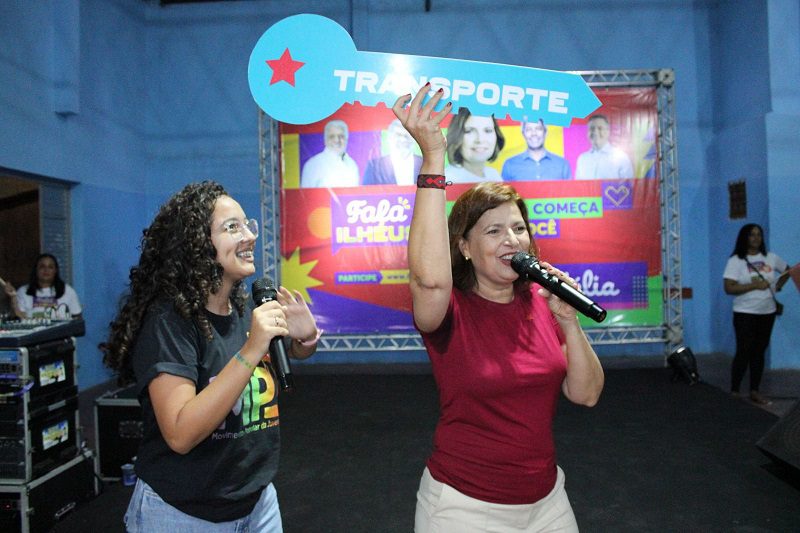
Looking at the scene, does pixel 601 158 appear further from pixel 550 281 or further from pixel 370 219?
pixel 550 281


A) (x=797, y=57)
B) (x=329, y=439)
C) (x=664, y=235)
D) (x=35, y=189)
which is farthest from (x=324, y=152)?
(x=797, y=57)

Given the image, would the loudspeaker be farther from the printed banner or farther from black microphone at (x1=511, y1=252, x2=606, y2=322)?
the printed banner

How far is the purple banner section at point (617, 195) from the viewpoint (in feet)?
20.4

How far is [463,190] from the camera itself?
20.5 feet

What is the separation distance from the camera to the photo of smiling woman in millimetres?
6234

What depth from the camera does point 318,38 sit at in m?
1.25

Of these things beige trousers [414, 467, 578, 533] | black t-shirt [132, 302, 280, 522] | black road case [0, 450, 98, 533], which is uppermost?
black t-shirt [132, 302, 280, 522]

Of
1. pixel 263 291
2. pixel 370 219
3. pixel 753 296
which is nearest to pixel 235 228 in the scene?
pixel 263 291

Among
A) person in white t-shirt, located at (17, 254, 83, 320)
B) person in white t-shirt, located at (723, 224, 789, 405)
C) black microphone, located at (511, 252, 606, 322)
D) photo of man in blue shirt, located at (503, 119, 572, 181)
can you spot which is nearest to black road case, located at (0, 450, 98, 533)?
person in white t-shirt, located at (17, 254, 83, 320)

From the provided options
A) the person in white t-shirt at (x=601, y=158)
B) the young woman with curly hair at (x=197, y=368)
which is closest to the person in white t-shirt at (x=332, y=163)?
the person in white t-shirt at (x=601, y=158)

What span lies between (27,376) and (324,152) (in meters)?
4.33

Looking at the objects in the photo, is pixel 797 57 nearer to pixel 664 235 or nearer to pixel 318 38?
pixel 664 235

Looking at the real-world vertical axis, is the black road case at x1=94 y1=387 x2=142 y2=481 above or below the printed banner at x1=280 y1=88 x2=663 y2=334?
below

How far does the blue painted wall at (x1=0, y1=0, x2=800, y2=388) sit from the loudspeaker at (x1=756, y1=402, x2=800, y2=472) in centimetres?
329
